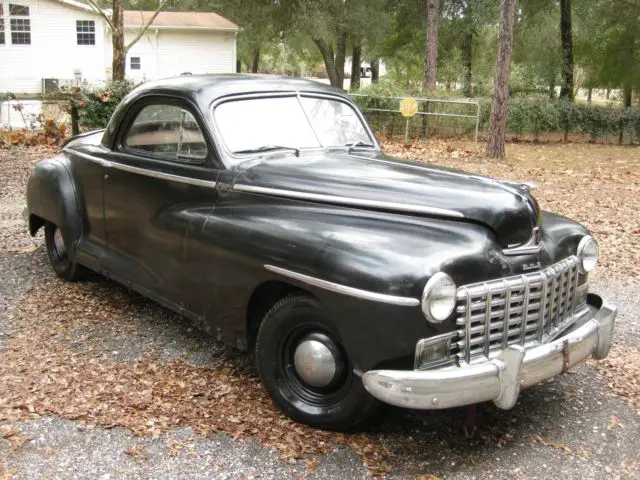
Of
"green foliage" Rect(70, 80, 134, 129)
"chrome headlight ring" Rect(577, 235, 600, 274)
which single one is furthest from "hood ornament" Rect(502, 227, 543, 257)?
"green foliage" Rect(70, 80, 134, 129)

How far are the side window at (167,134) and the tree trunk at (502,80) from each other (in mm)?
11359

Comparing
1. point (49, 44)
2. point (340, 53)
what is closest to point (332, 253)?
point (340, 53)

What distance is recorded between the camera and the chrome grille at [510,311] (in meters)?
3.12

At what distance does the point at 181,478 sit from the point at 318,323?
97 cm

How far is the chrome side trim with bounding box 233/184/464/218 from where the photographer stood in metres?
3.39

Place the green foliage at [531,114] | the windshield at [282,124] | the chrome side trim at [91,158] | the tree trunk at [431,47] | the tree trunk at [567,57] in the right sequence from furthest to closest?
the tree trunk at [567,57] < the tree trunk at [431,47] < the green foliage at [531,114] < the chrome side trim at [91,158] < the windshield at [282,124]

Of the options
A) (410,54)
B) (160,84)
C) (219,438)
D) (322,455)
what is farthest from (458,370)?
(410,54)

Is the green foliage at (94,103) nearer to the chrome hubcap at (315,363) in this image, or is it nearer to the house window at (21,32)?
the chrome hubcap at (315,363)

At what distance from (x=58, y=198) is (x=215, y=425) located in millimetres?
2747

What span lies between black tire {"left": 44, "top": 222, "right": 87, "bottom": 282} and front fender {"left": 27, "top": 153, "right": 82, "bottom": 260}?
0.19m

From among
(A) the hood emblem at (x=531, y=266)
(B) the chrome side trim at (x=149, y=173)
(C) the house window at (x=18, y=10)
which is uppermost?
(C) the house window at (x=18, y=10)

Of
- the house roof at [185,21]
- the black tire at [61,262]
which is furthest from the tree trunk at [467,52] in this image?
the black tire at [61,262]

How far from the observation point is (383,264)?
10.1 ft

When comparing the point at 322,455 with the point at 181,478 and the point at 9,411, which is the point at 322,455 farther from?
the point at 9,411
